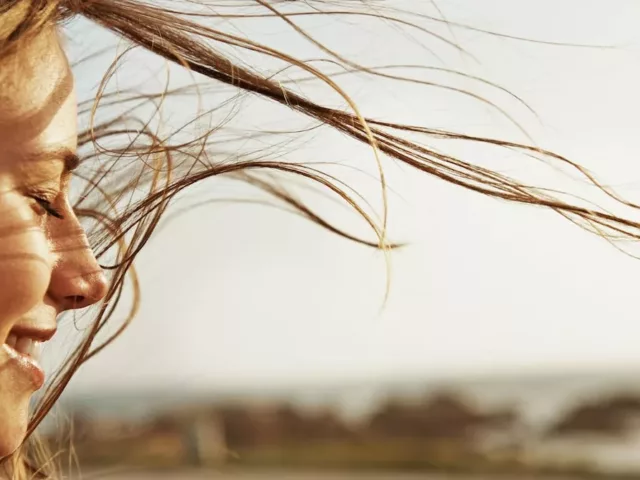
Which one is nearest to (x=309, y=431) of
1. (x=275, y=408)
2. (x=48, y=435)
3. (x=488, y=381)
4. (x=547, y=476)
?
(x=275, y=408)

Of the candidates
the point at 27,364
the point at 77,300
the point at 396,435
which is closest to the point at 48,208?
the point at 77,300

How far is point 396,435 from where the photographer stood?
2555 cm

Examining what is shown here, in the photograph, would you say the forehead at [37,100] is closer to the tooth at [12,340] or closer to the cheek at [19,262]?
the cheek at [19,262]

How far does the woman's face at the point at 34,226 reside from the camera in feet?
5.23

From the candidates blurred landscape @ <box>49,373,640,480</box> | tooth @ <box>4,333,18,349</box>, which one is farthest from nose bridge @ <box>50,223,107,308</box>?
blurred landscape @ <box>49,373,640,480</box>

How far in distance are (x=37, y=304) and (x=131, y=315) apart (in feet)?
3.01

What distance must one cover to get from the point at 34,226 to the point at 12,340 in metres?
0.22

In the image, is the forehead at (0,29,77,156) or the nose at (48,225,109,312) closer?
the forehead at (0,29,77,156)

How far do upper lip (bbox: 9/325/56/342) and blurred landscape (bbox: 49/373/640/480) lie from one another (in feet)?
3.31

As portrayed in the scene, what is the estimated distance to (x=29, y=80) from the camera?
164 centimetres

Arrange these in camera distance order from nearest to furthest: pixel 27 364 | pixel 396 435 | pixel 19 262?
pixel 19 262, pixel 27 364, pixel 396 435

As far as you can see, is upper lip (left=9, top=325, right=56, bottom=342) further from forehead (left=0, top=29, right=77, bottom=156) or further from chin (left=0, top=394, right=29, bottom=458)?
forehead (left=0, top=29, right=77, bottom=156)

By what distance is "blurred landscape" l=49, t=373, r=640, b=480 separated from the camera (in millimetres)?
14039

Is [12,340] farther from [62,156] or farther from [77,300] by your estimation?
[62,156]
